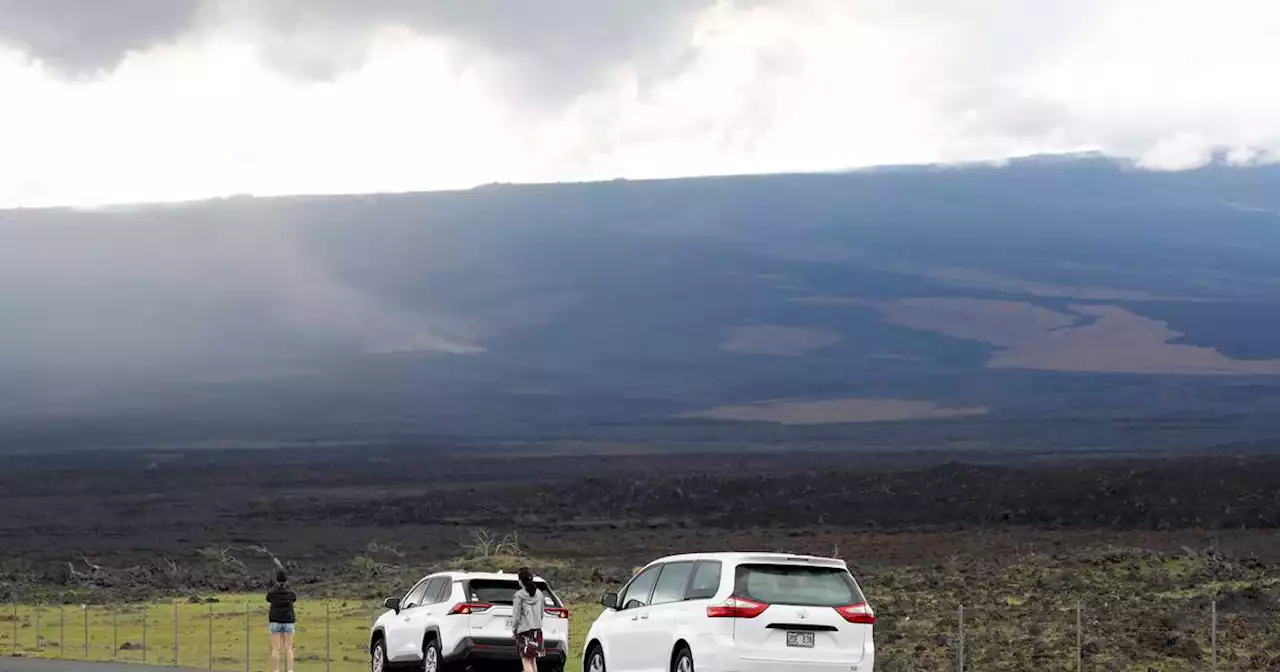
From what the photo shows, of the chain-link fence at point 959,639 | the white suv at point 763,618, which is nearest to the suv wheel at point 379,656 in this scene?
the chain-link fence at point 959,639

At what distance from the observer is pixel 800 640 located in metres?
23.3

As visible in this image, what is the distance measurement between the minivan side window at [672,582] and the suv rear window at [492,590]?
550 centimetres

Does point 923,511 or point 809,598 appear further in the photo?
point 923,511

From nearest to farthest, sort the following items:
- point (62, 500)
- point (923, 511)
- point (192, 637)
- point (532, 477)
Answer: point (192, 637), point (923, 511), point (62, 500), point (532, 477)

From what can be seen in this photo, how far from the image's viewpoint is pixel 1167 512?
385ft

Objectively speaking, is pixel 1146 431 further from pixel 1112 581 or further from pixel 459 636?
pixel 459 636

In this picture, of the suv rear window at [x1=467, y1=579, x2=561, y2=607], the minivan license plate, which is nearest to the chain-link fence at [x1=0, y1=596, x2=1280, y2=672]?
the suv rear window at [x1=467, y1=579, x2=561, y2=607]

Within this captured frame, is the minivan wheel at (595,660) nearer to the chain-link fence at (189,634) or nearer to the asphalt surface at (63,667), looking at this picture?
the asphalt surface at (63,667)

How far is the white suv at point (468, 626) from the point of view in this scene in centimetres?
3000

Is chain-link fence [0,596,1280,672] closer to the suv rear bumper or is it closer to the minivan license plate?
the suv rear bumper

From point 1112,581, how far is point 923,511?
62.6 m

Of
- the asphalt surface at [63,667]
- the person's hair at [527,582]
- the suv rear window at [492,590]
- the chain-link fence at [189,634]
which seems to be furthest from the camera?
the chain-link fence at [189,634]

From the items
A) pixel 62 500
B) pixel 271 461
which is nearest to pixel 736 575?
pixel 62 500

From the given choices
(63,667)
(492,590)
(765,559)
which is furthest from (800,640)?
(63,667)
